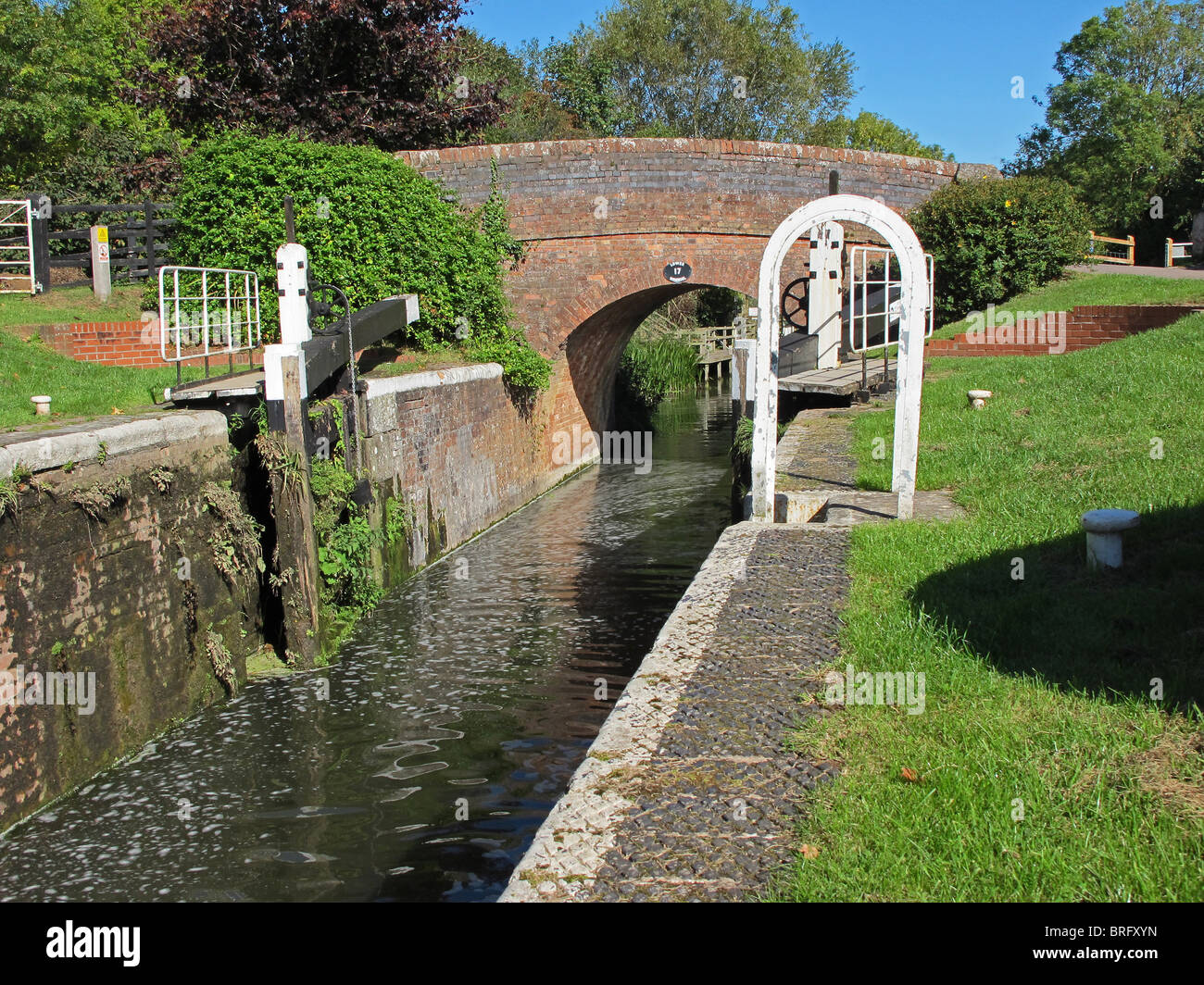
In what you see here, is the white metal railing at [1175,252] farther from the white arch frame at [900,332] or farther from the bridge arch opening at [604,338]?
the white arch frame at [900,332]

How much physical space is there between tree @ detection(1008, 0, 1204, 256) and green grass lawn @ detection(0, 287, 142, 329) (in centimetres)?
2488

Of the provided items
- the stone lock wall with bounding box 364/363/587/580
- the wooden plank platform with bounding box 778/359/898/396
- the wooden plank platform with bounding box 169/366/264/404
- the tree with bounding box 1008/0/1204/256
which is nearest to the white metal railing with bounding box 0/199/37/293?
the stone lock wall with bounding box 364/363/587/580

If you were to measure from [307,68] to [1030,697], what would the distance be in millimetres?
17292

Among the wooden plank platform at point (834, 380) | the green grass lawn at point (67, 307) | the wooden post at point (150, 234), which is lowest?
the wooden plank platform at point (834, 380)

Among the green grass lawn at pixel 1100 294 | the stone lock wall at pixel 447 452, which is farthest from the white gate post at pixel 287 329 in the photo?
the green grass lawn at pixel 1100 294

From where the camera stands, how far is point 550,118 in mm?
37000

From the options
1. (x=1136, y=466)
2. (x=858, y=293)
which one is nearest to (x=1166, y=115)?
(x=858, y=293)

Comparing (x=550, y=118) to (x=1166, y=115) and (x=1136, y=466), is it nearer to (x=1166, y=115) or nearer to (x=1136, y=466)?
(x=1166, y=115)

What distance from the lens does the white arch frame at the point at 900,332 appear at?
6.61 meters

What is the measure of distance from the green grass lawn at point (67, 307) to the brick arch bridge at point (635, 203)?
4462mm

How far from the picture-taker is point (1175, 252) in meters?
24.9

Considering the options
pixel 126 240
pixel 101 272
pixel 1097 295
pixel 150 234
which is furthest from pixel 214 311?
pixel 1097 295

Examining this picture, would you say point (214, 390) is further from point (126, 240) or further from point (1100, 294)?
point (1100, 294)
